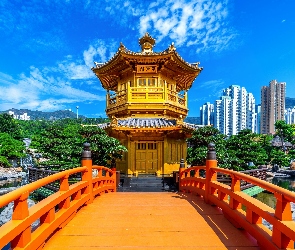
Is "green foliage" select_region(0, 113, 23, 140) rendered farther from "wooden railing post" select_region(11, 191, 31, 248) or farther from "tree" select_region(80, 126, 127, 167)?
"wooden railing post" select_region(11, 191, 31, 248)

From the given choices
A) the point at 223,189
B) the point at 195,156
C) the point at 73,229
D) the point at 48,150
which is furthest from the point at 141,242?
the point at 48,150

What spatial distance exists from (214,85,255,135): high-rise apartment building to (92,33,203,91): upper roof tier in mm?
80579

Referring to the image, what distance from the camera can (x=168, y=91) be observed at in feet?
49.1

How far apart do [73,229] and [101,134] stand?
10125 mm

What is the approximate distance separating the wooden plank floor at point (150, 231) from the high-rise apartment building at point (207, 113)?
111934 mm

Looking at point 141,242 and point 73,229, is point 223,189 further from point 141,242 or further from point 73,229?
point 73,229

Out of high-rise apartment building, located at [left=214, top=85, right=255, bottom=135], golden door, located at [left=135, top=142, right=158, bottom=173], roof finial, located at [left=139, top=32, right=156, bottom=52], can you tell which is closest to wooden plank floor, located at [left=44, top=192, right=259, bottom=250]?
golden door, located at [left=135, top=142, right=158, bottom=173]

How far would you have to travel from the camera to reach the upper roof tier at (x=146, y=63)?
14016 mm

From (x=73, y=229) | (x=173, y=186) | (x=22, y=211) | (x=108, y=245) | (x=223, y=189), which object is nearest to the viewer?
(x=22, y=211)

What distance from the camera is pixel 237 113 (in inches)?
3676

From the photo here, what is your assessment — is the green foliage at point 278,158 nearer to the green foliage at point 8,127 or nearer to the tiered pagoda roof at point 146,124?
the tiered pagoda roof at point 146,124

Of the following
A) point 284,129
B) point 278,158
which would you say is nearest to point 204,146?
A: point 278,158

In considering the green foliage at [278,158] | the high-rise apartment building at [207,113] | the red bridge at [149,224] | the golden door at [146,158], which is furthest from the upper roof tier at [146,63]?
the high-rise apartment building at [207,113]

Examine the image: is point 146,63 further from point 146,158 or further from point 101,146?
point 146,158
